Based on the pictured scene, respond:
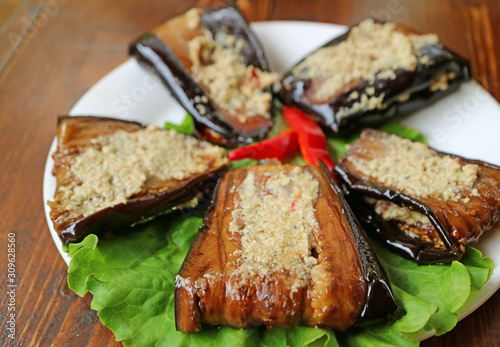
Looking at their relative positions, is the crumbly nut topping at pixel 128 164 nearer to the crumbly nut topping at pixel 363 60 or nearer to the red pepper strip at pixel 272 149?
the red pepper strip at pixel 272 149

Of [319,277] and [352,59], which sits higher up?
[352,59]

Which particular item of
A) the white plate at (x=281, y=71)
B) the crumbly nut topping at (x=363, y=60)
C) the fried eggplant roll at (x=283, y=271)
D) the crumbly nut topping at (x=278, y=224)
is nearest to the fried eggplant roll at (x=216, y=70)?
the white plate at (x=281, y=71)

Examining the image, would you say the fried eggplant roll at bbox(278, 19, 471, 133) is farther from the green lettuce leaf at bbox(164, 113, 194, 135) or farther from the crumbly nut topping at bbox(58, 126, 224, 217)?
the crumbly nut topping at bbox(58, 126, 224, 217)

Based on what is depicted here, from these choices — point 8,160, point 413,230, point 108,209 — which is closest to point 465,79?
point 413,230

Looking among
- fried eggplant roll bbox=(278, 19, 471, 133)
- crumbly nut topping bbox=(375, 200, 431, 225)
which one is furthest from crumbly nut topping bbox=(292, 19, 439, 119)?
crumbly nut topping bbox=(375, 200, 431, 225)

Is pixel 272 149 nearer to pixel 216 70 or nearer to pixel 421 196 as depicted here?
pixel 216 70

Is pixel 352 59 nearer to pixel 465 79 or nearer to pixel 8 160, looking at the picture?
pixel 465 79
